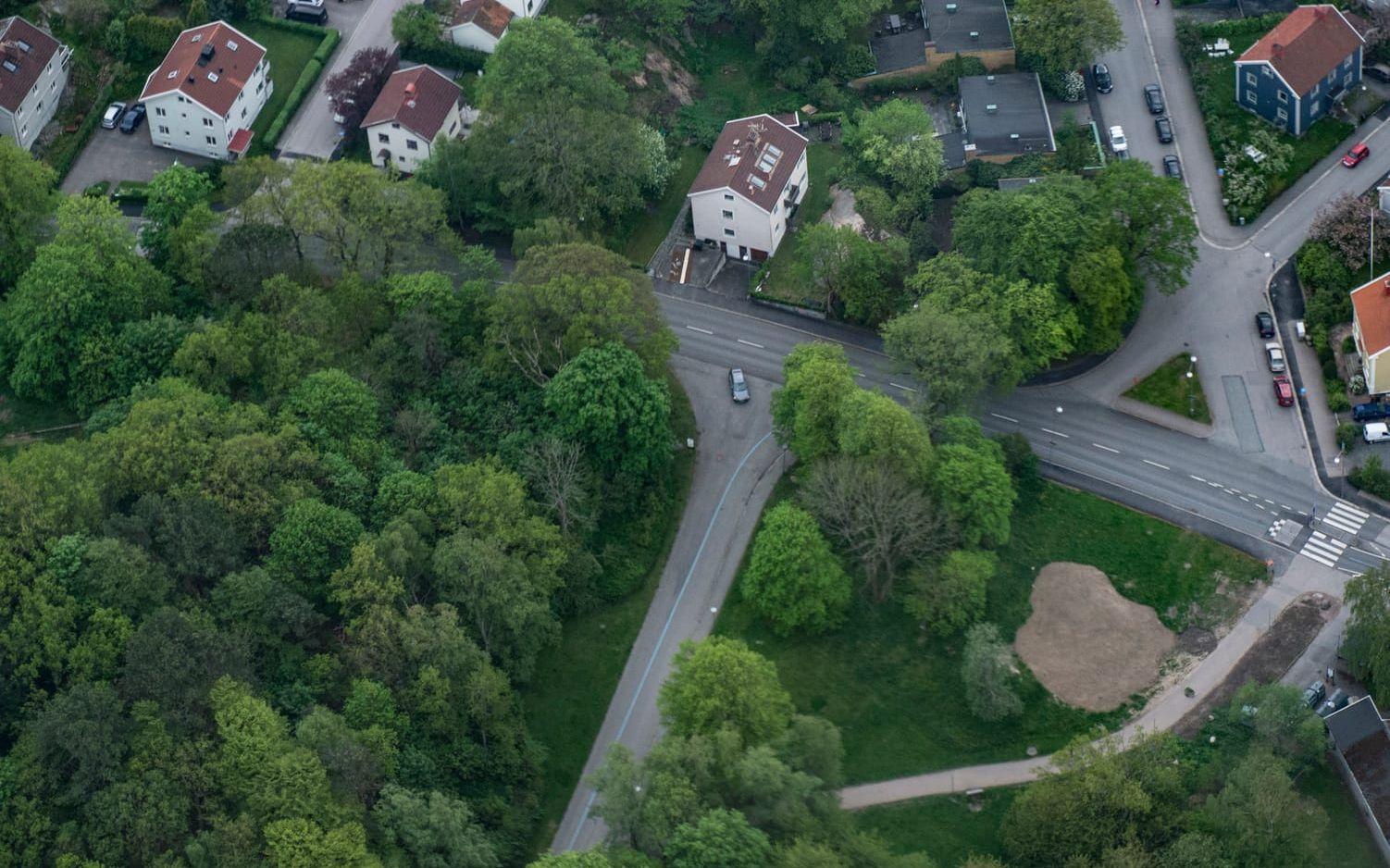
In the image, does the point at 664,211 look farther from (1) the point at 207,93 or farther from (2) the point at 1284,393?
(2) the point at 1284,393

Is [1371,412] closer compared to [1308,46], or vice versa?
[1371,412]

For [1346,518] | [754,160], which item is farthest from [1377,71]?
[754,160]

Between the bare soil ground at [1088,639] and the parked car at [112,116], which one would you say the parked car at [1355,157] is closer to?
the bare soil ground at [1088,639]

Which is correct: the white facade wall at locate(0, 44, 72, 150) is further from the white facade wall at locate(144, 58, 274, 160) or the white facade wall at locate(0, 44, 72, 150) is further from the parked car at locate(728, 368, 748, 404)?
the parked car at locate(728, 368, 748, 404)

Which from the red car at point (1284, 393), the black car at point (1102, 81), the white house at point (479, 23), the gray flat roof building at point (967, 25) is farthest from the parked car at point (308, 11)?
the red car at point (1284, 393)

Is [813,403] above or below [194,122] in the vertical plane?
below

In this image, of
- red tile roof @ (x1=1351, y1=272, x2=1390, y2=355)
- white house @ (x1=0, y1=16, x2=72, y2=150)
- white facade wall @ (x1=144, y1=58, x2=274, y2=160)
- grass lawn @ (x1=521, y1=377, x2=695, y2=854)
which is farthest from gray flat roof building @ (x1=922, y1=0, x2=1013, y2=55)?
white house @ (x1=0, y1=16, x2=72, y2=150)
